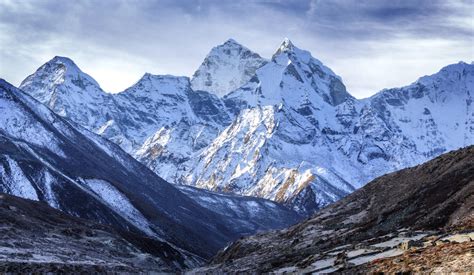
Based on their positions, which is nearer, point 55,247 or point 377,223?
point 377,223

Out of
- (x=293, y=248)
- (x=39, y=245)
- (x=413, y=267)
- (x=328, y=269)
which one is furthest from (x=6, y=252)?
(x=413, y=267)

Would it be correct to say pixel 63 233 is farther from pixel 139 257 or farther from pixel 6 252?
pixel 6 252

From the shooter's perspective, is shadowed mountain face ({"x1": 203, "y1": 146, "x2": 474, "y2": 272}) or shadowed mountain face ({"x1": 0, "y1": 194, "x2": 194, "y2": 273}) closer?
shadowed mountain face ({"x1": 203, "y1": 146, "x2": 474, "y2": 272})

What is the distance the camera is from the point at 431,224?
66.8 meters

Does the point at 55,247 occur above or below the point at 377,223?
above

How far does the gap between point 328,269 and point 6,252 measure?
144ft

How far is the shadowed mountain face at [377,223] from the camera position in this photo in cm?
5653

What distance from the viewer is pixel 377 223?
278 ft

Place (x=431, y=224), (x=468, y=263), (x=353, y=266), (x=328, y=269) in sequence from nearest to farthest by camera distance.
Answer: (x=468, y=263)
(x=353, y=266)
(x=328, y=269)
(x=431, y=224)

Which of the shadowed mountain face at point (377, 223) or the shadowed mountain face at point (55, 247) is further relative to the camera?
the shadowed mountain face at point (55, 247)

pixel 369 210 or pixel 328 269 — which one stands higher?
pixel 369 210

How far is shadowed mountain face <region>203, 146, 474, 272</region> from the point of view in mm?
56531

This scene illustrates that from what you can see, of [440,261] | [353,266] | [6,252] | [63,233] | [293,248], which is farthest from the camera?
[63,233]

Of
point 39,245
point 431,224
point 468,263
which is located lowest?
point 468,263
